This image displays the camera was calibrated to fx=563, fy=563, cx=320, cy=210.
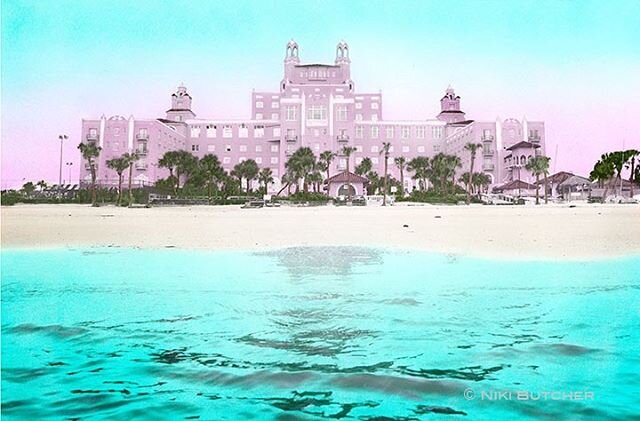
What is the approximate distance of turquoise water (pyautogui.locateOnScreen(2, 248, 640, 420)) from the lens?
2064 millimetres

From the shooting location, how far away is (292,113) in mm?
42500

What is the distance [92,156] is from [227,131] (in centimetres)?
2036

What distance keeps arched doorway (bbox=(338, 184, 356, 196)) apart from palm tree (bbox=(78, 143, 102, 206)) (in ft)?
60.1

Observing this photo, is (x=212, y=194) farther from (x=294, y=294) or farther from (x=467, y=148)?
(x=294, y=294)

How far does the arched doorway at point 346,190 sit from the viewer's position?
35356 millimetres

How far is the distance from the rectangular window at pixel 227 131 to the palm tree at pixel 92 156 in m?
19.1

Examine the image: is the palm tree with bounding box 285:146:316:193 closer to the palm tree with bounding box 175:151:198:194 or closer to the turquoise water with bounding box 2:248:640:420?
the palm tree with bounding box 175:151:198:194

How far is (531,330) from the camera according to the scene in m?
3.20

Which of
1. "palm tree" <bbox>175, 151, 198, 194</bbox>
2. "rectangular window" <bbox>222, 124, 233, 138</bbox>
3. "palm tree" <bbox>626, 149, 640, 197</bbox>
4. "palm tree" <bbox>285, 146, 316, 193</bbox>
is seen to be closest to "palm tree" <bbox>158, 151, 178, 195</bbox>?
"palm tree" <bbox>175, 151, 198, 194</bbox>

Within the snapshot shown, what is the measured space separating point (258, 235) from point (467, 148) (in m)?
22.7

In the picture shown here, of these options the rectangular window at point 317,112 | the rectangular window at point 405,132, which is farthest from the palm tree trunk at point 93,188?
the rectangular window at point 405,132

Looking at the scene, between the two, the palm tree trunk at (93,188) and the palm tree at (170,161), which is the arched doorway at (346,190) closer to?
the palm tree at (170,161)

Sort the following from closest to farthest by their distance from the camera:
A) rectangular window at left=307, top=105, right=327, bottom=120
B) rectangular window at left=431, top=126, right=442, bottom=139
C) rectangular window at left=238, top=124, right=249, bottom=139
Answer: rectangular window at left=431, top=126, right=442, bottom=139 < rectangular window at left=238, top=124, right=249, bottom=139 < rectangular window at left=307, top=105, right=327, bottom=120

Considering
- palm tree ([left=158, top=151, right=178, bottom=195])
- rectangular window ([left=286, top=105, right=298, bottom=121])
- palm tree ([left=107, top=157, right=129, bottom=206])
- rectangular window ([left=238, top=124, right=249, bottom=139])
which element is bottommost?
palm tree ([left=107, top=157, right=129, bottom=206])
